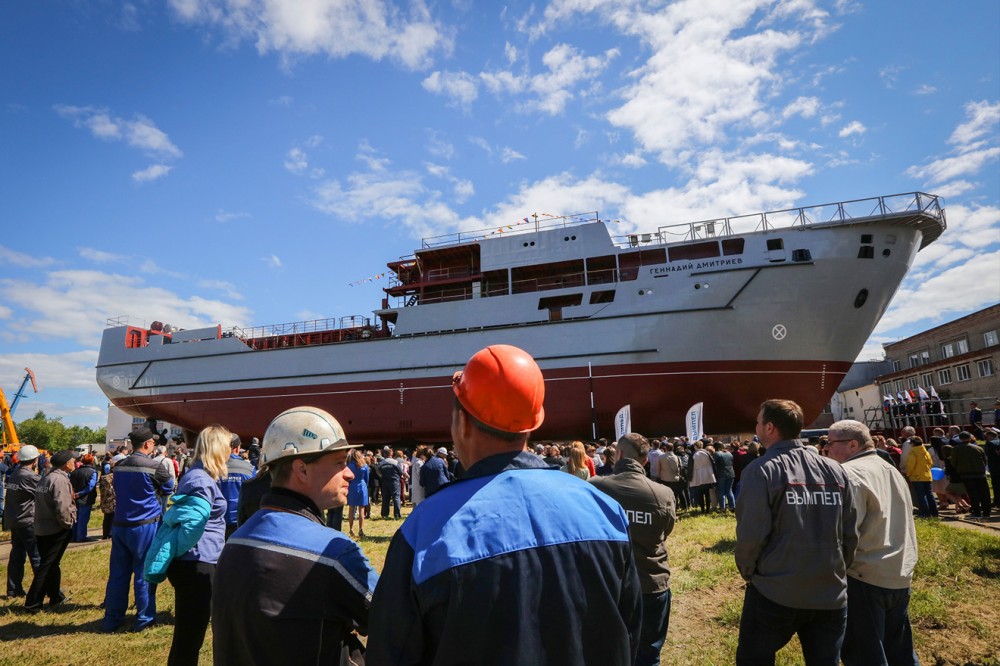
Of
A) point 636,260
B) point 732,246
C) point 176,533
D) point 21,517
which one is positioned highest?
point 732,246

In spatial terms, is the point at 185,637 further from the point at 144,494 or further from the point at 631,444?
the point at 631,444

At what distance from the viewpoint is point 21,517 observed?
265 inches

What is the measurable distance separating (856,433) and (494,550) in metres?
3.43

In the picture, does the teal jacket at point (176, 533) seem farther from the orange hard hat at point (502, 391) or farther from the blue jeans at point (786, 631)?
the blue jeans at point (786, 631)

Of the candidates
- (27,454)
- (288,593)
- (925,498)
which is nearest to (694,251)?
(925,498)

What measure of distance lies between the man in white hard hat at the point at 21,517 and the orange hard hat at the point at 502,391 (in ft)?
25.7

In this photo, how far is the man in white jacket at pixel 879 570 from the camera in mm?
3234

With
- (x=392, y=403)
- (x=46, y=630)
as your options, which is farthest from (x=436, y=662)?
(x=392, y=403)

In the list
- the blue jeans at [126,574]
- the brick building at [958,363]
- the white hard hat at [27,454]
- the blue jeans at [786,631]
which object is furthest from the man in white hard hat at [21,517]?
the brick building at [958,363]

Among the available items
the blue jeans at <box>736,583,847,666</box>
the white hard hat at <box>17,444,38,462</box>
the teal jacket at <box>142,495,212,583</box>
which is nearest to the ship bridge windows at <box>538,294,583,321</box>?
the white hard hat at <box>17,444,38,462</box>

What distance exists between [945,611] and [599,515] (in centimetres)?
585

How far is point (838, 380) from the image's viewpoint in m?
21.0

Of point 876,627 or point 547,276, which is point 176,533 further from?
point 547,276

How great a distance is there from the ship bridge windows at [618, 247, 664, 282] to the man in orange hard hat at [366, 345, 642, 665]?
69.8 feet
